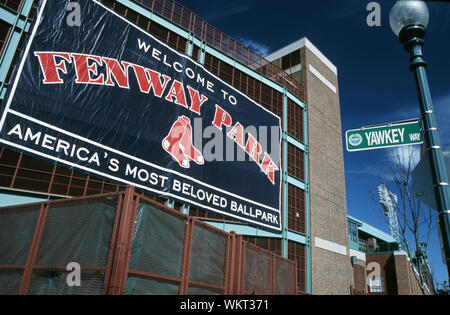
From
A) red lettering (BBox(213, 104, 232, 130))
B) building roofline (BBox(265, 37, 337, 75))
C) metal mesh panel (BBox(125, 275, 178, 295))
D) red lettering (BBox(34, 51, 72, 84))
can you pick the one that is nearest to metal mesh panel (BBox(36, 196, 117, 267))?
metal mesh panel (BBox(125, 275, 178, 295))

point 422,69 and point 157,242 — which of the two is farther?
point 157,242

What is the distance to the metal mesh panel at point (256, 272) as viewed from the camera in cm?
855

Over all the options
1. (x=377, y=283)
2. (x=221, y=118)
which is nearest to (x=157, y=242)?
(x=221, y=118)

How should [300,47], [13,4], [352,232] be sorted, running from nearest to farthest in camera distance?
[13,4] < [300,47] < [352,232]

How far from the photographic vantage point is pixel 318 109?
32656 mm

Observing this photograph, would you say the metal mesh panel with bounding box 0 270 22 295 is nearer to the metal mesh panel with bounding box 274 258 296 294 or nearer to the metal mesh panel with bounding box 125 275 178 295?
the metal mesh panel with bounding box 125 275 178 295

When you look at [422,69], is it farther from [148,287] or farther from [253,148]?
[253,148]

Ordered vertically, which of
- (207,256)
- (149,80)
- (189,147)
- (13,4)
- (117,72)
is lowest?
(207,256)

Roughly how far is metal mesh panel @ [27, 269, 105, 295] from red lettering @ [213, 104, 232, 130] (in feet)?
49.2

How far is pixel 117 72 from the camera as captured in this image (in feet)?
52.9

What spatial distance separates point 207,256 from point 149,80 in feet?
39.7
